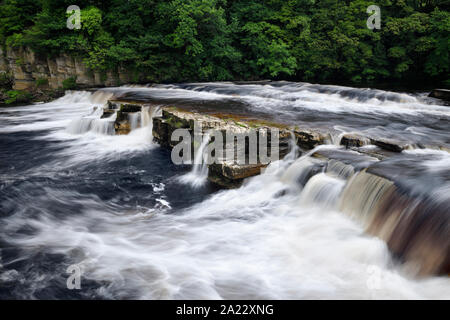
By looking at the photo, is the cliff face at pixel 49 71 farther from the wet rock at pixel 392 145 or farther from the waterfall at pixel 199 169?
the wet rock at pixel 392 145

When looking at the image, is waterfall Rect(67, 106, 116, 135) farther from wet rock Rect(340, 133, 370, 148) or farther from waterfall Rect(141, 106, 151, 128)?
wet rock Rect(340, 133, 370, 148)

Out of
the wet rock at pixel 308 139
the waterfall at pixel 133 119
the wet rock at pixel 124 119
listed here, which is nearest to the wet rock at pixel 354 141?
the wet rock at pixel 308 139

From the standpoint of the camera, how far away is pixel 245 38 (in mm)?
19438

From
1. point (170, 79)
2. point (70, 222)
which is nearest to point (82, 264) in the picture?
point (70, 222)

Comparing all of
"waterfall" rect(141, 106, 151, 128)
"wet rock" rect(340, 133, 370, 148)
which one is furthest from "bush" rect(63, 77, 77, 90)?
"wet rock" rect(340, 133, 370, 148)

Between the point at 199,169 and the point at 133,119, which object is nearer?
the point at 199,169

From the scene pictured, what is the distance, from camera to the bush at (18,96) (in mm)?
17312

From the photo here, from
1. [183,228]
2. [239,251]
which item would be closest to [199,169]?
[183,228]

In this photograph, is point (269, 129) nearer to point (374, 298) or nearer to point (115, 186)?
point (115, 186)

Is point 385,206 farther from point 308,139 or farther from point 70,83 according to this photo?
point 70,83

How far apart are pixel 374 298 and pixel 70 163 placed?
24.3ft

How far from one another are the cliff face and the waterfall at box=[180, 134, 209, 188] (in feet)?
39.0

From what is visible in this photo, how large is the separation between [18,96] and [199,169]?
1494 cm

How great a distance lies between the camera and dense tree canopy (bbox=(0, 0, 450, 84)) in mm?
17047
